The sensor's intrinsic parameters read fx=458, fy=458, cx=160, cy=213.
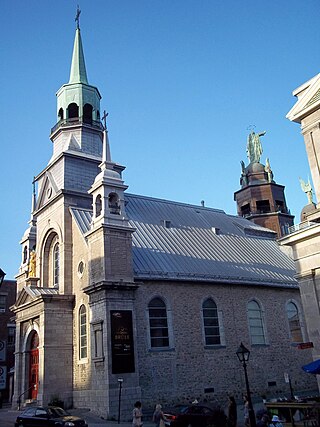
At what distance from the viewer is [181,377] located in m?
24.2

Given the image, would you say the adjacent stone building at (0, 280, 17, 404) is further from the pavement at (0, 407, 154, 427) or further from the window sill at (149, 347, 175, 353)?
the window sill at (149, 347, 175, 353)

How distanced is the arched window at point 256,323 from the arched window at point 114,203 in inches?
411

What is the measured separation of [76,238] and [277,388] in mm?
15041

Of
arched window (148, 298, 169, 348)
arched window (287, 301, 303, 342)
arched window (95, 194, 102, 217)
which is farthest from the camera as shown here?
arched window (287, 301, 303, 342)

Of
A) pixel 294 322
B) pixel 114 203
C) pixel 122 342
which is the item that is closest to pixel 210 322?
pixel 122 342

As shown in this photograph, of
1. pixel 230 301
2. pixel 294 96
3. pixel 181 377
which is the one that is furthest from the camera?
pixel 230 301

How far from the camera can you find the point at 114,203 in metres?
25.6

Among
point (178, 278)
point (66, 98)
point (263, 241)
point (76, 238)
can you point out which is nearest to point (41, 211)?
point (76, 238)

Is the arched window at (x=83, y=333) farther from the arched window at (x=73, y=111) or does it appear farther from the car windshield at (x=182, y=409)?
the arched window at (x=73, y=111)

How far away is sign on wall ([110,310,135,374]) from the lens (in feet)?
71.7

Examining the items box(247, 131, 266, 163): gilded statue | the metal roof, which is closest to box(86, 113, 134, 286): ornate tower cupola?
the metal roof

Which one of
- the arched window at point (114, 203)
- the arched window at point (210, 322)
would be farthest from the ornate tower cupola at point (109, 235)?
the arched window at point (210, 322)

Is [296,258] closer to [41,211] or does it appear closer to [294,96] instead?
[294,96]

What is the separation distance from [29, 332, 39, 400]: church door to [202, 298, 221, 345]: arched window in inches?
388
